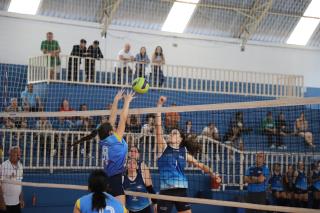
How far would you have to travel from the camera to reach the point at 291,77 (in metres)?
23.0

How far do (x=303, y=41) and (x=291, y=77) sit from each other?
4597 mm

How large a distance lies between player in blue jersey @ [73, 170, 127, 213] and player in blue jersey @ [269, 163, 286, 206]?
18.4 feet

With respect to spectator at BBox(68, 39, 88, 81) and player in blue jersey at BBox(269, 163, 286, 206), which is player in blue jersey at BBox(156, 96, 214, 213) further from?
spectator at BBox(68, 39, 88, 81)

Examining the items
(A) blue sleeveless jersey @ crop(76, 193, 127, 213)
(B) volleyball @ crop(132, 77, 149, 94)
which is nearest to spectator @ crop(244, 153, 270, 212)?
(B) volleyball @ crop(132, 77, 149, 94)

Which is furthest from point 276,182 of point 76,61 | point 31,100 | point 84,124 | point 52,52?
point 52,52

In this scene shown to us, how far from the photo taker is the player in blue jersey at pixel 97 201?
Result: 209 inches

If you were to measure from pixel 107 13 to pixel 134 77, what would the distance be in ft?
12.4

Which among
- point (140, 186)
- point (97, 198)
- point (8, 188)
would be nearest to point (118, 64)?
point (8, 188)

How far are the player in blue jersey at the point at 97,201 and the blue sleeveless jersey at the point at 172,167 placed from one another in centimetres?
335

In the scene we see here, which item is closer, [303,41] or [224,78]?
[224,78]

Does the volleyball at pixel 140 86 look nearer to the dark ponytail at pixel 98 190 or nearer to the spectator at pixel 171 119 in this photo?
the dark ponytail at pixel 98 190

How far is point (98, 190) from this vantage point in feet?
17.8

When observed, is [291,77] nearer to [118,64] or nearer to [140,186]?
[118,64]

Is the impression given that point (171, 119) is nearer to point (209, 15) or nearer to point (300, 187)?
point (300, 187)
